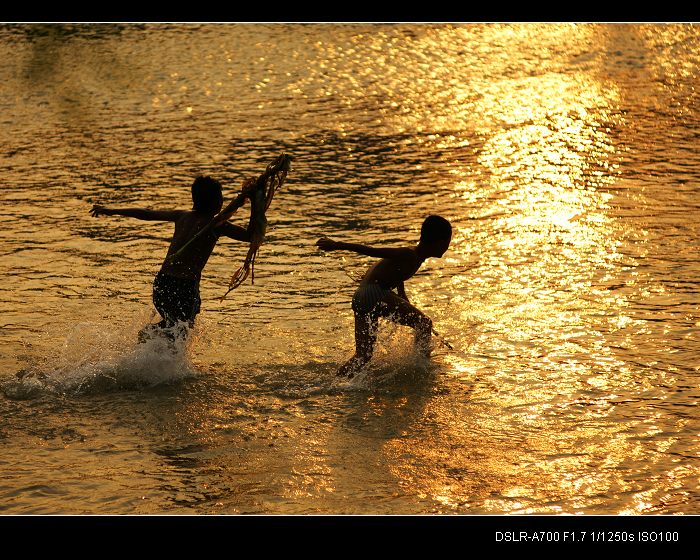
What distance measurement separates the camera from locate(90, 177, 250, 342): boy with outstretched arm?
8.60 metres

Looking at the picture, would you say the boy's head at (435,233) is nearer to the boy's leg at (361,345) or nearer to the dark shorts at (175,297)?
the boy's leg at (361,345)

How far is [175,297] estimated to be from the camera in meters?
8.66

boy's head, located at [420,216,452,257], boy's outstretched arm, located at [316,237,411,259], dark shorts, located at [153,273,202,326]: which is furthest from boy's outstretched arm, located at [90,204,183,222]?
boy's head, located at [420,216,452,257]

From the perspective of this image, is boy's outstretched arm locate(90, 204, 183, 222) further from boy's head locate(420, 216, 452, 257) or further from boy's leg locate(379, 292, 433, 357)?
boy's head locate(420, 216, 452, 257)

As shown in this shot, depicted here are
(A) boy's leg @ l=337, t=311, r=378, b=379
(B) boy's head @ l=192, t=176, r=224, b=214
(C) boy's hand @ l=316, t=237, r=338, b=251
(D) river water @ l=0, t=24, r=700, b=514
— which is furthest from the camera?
(A) boy's leg @ l=337, t=311, r=378, b=379

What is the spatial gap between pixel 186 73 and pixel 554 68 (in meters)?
7.70

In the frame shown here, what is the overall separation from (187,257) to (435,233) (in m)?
1.92

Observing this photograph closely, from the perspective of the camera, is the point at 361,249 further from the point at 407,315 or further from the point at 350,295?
the point at 350,295

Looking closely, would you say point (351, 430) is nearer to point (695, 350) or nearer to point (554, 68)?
point (695, 350)

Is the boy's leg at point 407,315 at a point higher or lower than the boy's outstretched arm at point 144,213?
lower

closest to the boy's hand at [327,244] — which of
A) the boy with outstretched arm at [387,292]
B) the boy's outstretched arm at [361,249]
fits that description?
the boy's outstretched arm at [361,249]

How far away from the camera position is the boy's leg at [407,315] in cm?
888

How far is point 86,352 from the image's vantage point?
30.4 feet
